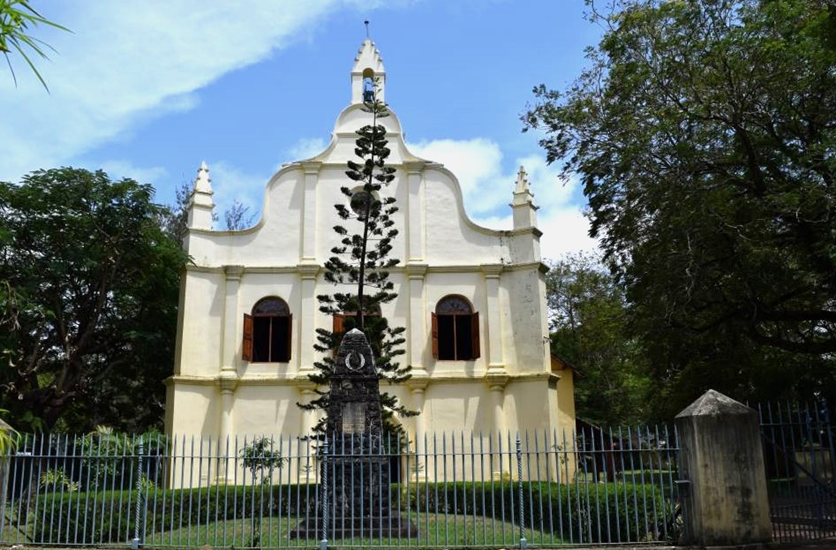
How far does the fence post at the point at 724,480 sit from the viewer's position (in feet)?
27.1

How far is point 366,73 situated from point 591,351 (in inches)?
611

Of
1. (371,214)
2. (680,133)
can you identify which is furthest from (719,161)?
(371,214)

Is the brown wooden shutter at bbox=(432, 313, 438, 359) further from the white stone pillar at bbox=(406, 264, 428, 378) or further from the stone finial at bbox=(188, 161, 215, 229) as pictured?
the stone finial at bbox=(188, 161, 215, 229)

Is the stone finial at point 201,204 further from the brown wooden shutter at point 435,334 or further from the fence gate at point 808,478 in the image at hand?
the fence gate at point 808,478

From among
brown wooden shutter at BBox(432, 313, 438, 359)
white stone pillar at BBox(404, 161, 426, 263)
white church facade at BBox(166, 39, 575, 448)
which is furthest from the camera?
white stone pillar at BBox(404, 161, 426, 263)

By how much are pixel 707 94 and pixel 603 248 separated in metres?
3.84

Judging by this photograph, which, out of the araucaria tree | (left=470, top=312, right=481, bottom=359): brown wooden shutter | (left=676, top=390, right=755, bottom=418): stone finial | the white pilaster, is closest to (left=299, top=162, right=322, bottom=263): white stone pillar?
the araucaria tree

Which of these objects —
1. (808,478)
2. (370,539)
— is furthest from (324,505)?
(808,478)

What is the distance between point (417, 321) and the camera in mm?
19109

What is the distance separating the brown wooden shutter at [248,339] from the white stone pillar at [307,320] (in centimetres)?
114

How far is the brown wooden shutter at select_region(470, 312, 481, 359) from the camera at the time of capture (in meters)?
19.0

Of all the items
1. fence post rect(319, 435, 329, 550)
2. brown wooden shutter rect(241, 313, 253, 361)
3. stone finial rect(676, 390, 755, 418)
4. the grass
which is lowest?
the grass

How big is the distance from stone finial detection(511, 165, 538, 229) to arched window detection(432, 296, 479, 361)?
8.48 feet

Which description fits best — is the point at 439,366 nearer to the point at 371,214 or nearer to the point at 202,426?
the point at 371,214
